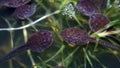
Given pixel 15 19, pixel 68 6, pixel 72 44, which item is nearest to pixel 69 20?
pixel 68 6

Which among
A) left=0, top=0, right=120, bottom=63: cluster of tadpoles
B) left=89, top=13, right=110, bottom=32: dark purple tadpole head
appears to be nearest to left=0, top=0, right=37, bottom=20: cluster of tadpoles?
left=0, top=0, right=120, bottom=63: cluster of tadpoles

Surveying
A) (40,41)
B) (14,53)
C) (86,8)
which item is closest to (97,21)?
(86,8)

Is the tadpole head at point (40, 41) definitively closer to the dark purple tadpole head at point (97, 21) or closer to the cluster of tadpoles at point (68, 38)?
the cluster of tadpoles at point (68, 38)

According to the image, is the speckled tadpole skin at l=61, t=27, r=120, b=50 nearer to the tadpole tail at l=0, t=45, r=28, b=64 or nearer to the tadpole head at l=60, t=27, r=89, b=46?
the tadpole head at l=60, t=27, r=89, b=46

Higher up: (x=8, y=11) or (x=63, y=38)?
(x=8, y=11)

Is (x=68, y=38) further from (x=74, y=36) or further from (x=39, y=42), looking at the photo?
(x=39, y=42)

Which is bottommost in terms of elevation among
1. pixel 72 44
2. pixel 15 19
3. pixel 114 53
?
pixel 114 53

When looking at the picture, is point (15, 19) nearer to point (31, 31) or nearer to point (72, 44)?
point (31, 31)
